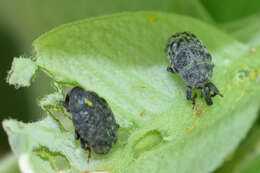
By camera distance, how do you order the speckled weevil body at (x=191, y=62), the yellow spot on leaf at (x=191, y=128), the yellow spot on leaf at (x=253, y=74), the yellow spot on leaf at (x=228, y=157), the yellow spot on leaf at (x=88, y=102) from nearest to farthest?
the yellow spot on leaf at (x=88, y=102) → the yellow spot on leaf at (x=191, y=128) → the speckled weevil body at (x=191, y=62) → the yellow spot on leaf at (x=253, y=74) → the yellow spot on leaf at (x=228, y=157)

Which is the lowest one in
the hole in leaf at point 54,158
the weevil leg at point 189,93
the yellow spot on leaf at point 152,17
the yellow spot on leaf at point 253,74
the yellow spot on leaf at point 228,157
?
the hole in leaf at point 54,158

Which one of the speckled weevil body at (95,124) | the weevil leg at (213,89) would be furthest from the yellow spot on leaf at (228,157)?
the speckled weevil body at (95,124)

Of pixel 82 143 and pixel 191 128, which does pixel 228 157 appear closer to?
pixel 191 128

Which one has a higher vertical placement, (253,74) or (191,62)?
(191,62)

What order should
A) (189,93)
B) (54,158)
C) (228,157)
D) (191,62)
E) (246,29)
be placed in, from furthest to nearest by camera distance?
(246,29) → (228,157) → (191,62) → (189,93) → (54,158)

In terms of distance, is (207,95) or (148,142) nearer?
(148,142)

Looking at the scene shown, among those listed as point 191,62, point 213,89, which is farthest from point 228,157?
point 191,62

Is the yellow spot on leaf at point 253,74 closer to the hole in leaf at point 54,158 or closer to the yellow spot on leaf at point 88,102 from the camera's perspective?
the yellow spot on leaf at point 88,102
